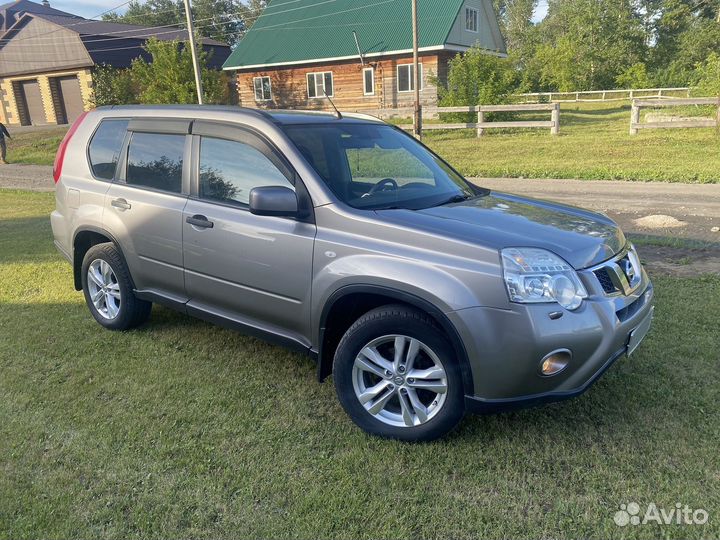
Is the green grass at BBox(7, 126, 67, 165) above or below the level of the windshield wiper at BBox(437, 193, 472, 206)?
below

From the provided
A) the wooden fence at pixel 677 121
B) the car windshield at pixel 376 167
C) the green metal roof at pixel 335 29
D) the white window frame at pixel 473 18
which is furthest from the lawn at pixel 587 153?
the white window frame at pixel 473 18

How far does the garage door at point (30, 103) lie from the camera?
41.0m

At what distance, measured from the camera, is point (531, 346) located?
107 inches

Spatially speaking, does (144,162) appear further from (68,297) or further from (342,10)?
(342,10)

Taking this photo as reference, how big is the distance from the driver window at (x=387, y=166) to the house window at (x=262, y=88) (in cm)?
3375

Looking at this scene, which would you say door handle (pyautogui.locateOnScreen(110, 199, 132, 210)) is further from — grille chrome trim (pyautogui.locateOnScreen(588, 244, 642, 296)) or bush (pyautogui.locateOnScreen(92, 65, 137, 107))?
bush (pyautogui.locateOnScreen(92, 65, 137, 107))

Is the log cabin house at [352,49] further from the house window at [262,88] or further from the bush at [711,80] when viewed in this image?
the bush at [711,80]

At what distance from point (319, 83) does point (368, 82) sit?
3.40 meters

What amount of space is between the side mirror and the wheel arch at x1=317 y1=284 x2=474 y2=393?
1.91 ft

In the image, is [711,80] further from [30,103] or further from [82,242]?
[30,103]

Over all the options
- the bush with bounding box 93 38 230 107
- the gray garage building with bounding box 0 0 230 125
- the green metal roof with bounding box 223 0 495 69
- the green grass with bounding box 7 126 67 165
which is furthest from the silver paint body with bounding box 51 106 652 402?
the gray garage building with bounding box 0 0 230 125

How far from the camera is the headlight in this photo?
2.75 metres

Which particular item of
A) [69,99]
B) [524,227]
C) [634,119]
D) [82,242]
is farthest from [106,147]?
[69,99]

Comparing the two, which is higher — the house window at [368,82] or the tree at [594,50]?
the tree at [594,50]
